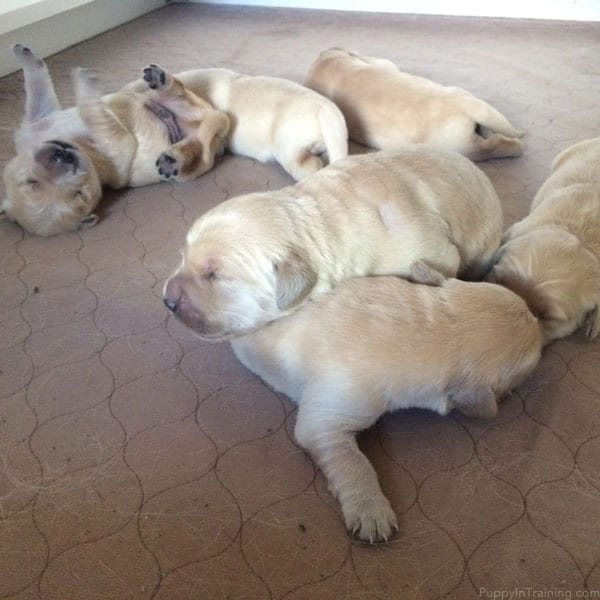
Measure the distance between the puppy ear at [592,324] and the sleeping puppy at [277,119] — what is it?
0.97 m

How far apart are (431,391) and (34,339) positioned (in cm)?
98

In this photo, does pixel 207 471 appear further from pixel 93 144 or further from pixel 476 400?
pixel 93 144

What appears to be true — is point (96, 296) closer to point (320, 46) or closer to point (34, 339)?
point (34, 339)

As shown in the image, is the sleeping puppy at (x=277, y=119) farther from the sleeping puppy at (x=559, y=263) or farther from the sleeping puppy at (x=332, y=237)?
the sleeping puppy at (x=559, y=263)

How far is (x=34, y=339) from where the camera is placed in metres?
1.54

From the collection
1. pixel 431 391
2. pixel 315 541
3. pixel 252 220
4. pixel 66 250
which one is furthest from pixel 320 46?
pixel 315 541

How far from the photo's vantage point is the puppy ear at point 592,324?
1495 millimetres

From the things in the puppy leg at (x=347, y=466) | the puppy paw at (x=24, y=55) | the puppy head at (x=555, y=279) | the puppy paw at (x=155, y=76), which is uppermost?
the puppy paw at (x=24, y=55)

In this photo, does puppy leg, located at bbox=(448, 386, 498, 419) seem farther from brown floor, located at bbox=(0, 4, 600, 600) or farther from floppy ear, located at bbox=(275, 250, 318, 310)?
floppy ear, located at bbox=(275, 250, 318, 310)

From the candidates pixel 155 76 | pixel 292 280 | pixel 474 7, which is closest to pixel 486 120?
pixel 155 76

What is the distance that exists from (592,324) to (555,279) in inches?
7.0

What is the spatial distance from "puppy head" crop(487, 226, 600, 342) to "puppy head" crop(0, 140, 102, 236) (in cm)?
127

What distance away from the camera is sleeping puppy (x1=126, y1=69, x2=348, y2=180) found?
84.2 inches

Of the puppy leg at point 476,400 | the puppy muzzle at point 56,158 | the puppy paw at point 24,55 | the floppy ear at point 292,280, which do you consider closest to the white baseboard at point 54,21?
the puppy paw at point 24,55
